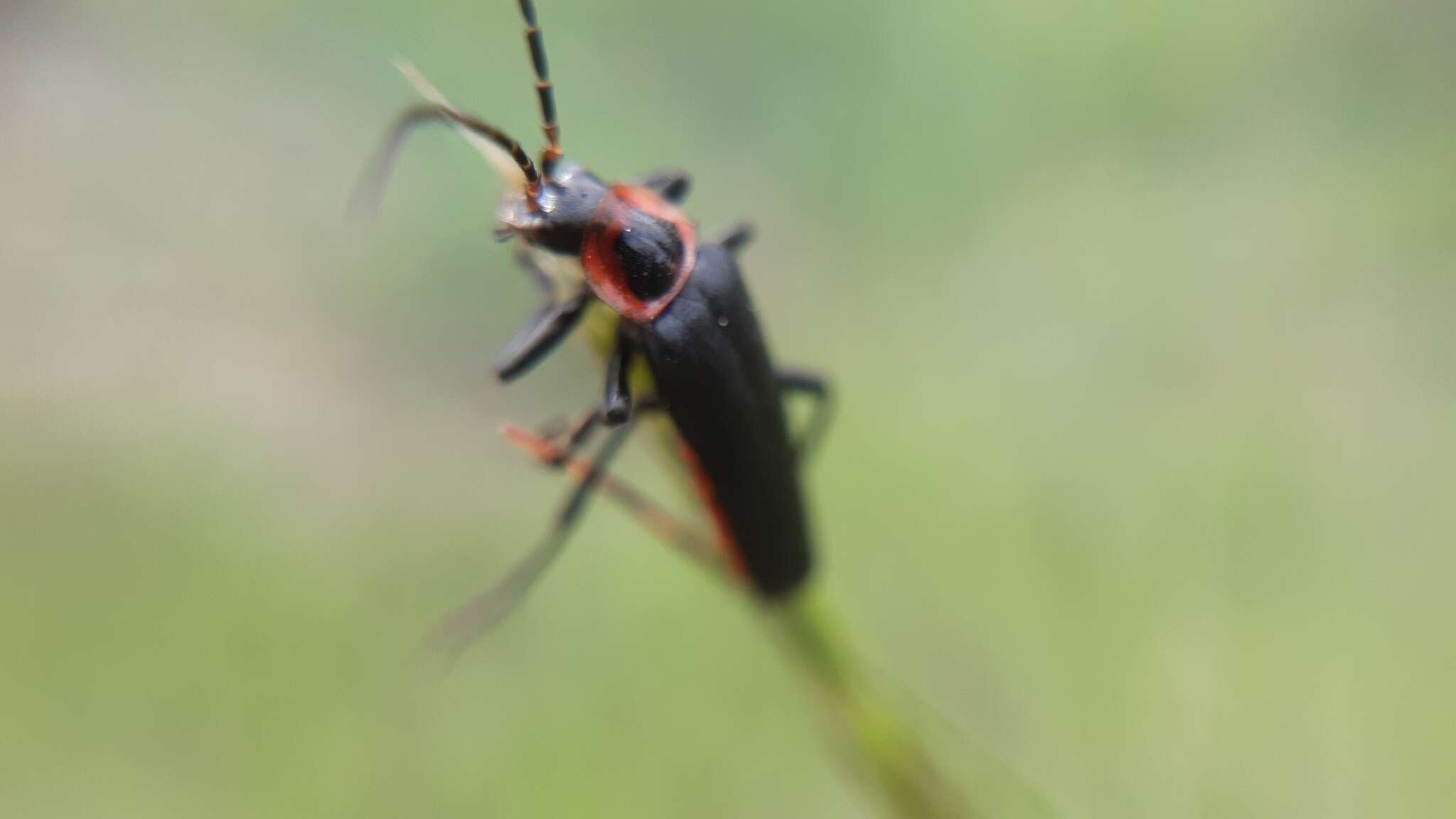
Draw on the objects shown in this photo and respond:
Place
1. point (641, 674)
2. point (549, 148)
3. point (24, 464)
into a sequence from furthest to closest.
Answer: point (24, 464)
point (641, 674)
point (549, 148)

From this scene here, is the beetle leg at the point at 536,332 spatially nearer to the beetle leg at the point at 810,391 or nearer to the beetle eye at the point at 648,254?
the beetle eye at the point at 648,254

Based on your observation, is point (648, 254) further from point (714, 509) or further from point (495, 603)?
point (495, 603)

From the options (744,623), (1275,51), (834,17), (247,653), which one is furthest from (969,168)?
(247,653)

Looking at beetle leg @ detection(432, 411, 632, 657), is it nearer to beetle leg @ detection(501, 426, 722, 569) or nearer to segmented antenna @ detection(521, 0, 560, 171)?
beetle leg @ detection(501, 426, 722, 569)

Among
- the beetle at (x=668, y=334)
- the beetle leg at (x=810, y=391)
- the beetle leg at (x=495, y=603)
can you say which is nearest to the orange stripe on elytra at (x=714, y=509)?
the beetle at (x=668, y=334)

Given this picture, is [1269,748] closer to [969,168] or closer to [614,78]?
[969,168]

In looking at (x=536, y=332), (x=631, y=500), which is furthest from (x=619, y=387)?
(x=631, y=500)
